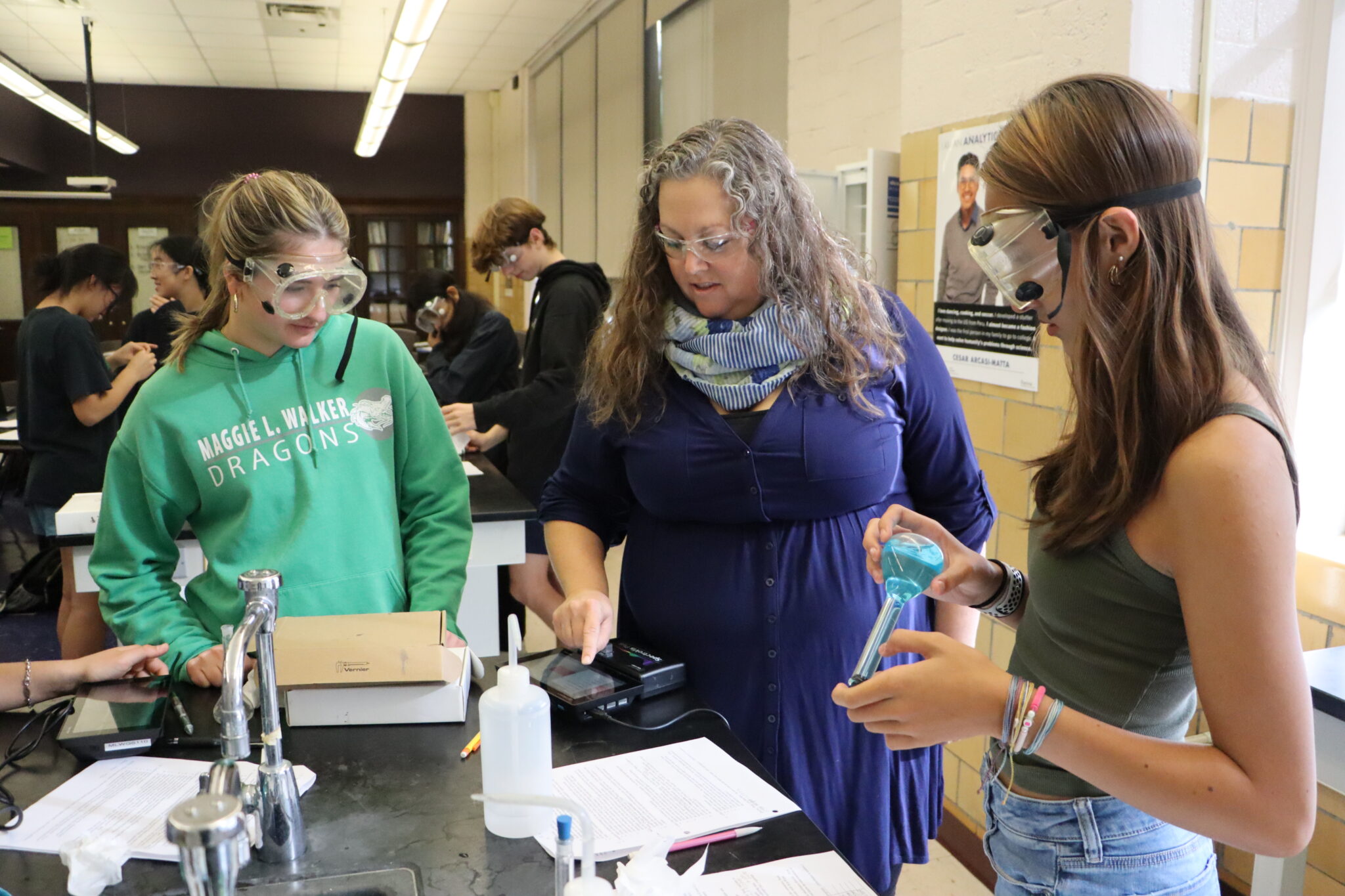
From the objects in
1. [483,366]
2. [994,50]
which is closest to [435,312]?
[483,366]

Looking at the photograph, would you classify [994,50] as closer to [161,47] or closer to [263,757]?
[263,757]

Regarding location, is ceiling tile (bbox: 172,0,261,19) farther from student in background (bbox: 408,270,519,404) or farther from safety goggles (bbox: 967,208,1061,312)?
safety goggles (bbox: 967,208,1061,312)

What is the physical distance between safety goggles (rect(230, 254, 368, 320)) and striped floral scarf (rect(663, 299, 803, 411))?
0.56 meters

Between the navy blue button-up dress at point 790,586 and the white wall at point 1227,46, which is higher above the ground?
the white wall at point 1227,46

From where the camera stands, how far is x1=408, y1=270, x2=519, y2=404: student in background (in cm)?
430

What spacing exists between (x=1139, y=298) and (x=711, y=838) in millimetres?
675

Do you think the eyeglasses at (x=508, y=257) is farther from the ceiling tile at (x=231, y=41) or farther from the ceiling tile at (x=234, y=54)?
the ceiling tile at (x=234, y=54)

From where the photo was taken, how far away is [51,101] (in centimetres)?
738

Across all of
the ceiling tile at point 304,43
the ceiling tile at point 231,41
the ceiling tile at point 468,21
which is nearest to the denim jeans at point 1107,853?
the ceiling tile at point 468,21

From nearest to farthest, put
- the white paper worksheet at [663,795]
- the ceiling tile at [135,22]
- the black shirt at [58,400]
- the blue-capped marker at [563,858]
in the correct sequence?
the blue-capped marker at [563,858] < the white paper worksheet at [663,795] < the black shirt at [58,400] < the ceiling tile at [135,22]

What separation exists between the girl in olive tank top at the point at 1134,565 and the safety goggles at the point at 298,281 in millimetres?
977

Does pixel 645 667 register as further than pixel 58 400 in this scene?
No

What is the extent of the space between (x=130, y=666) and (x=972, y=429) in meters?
1.97

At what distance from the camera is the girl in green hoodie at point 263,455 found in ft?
4.83
